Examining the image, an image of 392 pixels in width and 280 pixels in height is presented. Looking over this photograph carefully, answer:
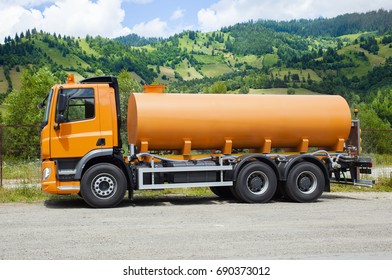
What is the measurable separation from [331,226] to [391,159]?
55.0 feet

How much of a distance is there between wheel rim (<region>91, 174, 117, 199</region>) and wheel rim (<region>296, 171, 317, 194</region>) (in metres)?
5.23

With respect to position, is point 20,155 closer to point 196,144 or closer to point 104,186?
point 104,186

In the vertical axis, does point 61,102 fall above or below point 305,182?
above

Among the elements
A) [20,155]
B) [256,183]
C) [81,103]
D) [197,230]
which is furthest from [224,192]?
[20,155]

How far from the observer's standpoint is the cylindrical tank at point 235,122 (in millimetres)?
14852

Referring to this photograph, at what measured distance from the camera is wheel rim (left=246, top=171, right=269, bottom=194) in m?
15.5

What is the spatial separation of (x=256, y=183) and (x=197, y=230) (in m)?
5.28

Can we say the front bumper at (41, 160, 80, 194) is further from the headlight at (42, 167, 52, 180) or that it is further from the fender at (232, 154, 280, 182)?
the fender at (232, 154, 280, 182)

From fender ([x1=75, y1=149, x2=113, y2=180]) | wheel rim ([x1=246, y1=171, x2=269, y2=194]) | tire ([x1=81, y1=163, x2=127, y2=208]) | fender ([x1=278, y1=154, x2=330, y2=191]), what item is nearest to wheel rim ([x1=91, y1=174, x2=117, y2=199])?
tire ([x1=81, y1=163, x2=127, y2=208])

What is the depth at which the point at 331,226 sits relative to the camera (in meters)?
11.0

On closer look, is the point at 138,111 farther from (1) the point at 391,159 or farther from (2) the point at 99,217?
(1) the point at 391,159

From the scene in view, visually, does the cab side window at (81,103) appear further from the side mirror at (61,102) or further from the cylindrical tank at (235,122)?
the cylindrical tank at (235,122)

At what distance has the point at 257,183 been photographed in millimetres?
15523
